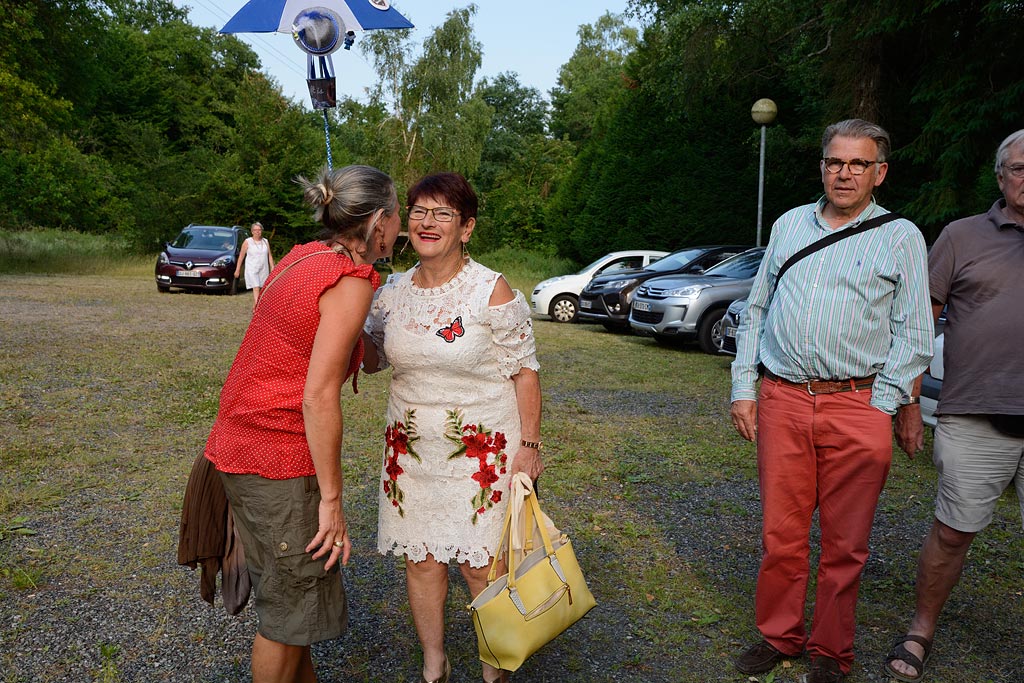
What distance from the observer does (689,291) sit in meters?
13.0

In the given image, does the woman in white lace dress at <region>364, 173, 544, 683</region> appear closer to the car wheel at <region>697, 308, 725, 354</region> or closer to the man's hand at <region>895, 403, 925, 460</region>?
the man's hand at <region>895, 403, 925, 460</region>

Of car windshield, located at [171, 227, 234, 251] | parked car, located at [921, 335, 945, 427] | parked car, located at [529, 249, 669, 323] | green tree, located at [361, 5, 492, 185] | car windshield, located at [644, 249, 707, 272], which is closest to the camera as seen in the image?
parked car, located at [921, 335, 945, 427]

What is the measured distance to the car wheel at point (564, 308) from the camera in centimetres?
1759

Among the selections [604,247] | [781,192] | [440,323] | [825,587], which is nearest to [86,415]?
[440,323]

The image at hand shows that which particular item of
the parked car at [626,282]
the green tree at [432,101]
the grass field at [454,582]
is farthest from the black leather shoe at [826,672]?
the green tree at [432,101]

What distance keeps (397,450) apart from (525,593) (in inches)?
24.9

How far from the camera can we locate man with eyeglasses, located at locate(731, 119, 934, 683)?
308 cm

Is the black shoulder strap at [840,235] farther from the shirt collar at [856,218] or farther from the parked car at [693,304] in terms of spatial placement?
the parked car at [693,304]

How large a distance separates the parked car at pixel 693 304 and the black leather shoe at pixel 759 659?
379 inches

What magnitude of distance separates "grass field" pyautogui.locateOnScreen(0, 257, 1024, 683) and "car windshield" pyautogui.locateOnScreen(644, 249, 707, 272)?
6222 millimetres

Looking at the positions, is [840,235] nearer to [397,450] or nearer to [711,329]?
[397,450]

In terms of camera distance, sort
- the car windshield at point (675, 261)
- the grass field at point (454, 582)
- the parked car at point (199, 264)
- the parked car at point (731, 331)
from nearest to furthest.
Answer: the grass field at point (454, 582) < the parked car at point (731, 331) < the car windshield at point (675, 261) < the parked car at point (199, 264)

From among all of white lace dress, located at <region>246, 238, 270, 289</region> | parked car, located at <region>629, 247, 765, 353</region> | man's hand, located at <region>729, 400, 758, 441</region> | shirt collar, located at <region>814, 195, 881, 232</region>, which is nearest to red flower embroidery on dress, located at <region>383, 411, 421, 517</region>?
man's hand, located at <region>729, 400, 758, 441</region>

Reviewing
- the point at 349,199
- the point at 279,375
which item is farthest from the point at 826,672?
the point at 349,199
